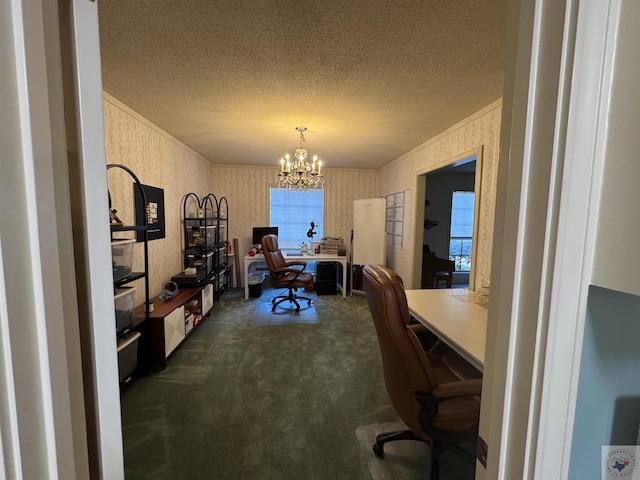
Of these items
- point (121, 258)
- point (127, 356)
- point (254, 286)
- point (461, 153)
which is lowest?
point (254, 286)

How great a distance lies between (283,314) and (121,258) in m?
2.15

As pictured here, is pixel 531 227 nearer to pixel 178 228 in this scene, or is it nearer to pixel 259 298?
pixel 178 228

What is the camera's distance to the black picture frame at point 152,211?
2616mm

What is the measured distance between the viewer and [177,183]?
3477 mm

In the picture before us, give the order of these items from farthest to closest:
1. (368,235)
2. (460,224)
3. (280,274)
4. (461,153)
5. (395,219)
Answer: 1. (460,224)
2. (368,235)
3. (395,219)
4. (280,274)
5. (461,153)

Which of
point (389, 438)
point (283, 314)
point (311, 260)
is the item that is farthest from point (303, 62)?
point (311, 260)

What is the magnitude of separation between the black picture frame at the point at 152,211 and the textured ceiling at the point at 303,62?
74 cm

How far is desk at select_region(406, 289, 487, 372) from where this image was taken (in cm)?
123

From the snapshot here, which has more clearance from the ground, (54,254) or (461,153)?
(461,153)

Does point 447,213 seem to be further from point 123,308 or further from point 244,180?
point 123,308

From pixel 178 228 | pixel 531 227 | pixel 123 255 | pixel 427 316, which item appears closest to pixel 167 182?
pixel 178 228

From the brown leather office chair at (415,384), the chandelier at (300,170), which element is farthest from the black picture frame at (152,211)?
the brown leather office chair at (415,384)

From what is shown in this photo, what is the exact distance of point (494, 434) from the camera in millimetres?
546

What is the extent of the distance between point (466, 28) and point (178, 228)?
361 cm
